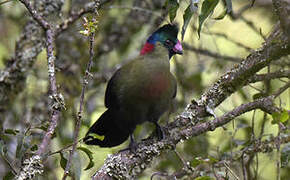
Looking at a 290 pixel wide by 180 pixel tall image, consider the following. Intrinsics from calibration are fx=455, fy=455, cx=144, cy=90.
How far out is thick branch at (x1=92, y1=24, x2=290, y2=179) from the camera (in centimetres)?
196

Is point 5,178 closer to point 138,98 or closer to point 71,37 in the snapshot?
point 138,98

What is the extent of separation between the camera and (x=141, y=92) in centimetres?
238

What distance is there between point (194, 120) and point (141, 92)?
39 cm

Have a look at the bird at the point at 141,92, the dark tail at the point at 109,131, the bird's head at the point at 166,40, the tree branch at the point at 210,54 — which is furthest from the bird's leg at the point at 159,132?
the tree branch at the point at 210,54

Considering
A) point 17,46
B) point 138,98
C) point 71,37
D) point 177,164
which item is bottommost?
point 177,164

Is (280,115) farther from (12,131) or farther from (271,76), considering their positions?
(12,131)

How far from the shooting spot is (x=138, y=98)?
7.86ft

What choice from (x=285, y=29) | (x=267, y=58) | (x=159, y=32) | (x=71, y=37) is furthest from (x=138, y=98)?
(x=71, y=37)

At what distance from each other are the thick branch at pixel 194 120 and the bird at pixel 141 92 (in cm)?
13

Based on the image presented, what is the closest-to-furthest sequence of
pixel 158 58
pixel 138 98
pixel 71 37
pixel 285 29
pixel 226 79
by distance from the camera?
pixel 285 29 < pixel 226 79 < pixel 138 98 < pixel 158 58 < pixel 71 37

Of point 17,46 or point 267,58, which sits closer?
point 267,58

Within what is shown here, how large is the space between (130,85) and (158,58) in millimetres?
256

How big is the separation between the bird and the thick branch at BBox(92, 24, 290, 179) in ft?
0.44

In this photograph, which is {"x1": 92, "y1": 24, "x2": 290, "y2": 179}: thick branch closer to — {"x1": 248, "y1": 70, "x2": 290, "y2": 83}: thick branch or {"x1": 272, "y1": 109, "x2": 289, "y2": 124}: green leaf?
{"x1": 248, "y1": 70, "x2": 290, "y2": 83}: thick branch
